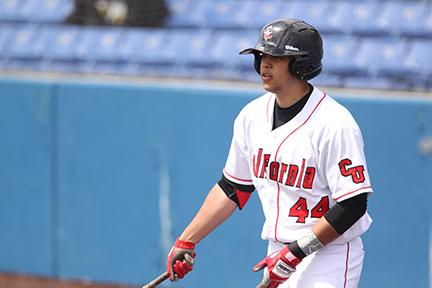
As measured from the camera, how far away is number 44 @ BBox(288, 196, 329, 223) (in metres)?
3.79

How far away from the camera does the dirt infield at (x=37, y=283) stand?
22.4ft

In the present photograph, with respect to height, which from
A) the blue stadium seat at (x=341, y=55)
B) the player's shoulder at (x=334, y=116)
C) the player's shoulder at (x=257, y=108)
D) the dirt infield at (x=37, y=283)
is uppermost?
the player's shoulder at (x=334, y=116)

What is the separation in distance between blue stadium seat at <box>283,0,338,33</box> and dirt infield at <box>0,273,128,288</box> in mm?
2408

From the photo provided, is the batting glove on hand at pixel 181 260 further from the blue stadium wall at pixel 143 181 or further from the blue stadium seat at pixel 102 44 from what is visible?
the blue stadium seat at pixel 102 44

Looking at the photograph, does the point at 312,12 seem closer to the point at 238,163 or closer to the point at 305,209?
the point at 238,163

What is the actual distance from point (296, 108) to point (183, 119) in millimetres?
2686

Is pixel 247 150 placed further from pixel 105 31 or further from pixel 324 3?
pixel 105 31

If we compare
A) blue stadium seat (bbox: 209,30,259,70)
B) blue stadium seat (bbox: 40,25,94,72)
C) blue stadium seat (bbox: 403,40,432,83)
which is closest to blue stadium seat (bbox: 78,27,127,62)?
blue stadium seat (bbox: 40,25,94,72)

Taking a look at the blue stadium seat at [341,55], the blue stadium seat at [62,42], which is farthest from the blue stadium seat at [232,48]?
the blue stadium seat at [62,42]

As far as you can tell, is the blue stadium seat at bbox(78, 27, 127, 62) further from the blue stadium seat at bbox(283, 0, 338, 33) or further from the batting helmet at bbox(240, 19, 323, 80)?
the batting helmet at bbox(240, 19, 323, 80)

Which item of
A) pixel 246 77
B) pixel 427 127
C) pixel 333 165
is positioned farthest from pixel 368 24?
pixel 333 165

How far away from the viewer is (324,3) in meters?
7.25

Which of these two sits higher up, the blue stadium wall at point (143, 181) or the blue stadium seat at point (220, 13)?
the blue stadium seat at point (220, 13)

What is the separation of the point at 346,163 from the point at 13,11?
5491mm
